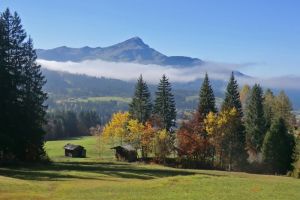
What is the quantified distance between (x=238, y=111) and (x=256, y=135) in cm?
796

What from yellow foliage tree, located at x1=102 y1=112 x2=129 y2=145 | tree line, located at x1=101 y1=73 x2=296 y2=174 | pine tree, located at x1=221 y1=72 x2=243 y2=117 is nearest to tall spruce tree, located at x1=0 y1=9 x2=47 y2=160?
tree line, located at x1=101 y1=73 x2=296 y2=174

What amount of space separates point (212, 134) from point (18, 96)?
1936 inches

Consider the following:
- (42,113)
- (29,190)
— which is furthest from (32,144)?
(29,190)

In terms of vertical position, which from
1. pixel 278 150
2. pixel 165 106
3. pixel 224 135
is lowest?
pixel 278 150

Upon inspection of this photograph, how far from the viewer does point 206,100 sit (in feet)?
367

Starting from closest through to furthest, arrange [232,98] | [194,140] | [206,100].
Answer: [194,140] < [206,100] < [232,98]

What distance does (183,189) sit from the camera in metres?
43.9

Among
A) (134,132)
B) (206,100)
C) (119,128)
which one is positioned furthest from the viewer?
(119,128)

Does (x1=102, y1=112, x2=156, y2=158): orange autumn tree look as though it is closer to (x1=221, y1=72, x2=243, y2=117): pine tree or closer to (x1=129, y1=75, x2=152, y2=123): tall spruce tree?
(x1=129, y1=75, x2=152, y2=123): tall spruce tree

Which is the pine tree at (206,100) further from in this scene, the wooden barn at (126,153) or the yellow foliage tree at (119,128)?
the yellow foliage tree at (119,128)

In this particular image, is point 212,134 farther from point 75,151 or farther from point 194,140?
point 75,151

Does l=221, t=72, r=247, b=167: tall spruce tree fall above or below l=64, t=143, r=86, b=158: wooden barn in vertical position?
above

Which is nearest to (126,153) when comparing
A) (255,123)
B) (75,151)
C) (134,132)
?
(134,132)

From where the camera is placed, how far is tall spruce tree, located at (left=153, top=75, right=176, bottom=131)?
117 metres
